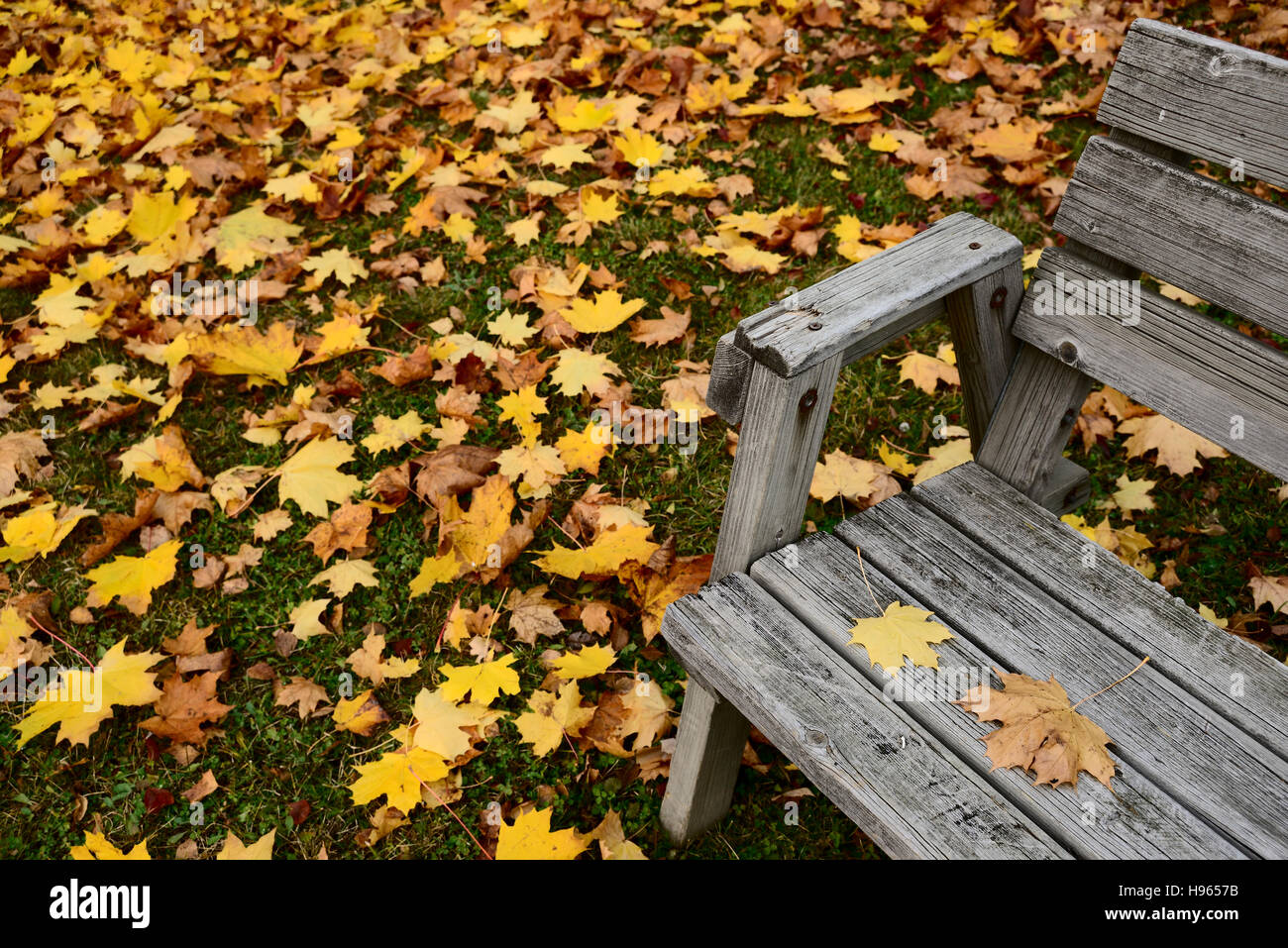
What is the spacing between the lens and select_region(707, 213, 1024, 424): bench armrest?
141cm

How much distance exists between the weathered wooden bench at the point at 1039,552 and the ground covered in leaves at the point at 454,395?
642 mm

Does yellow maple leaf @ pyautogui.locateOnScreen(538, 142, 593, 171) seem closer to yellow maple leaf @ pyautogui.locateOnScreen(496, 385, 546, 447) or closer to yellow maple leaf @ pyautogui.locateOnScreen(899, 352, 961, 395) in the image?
yellow maple leaf @ pyautogui.locateOnScreen(496, 385, 546, 447)

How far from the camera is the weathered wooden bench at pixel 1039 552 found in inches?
51.0

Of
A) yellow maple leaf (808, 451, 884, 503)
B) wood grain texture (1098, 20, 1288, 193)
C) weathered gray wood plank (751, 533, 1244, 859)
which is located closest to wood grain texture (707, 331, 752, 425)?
weathered gray wood plank (751, 533, 1244, 859)

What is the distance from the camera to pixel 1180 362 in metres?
1.57

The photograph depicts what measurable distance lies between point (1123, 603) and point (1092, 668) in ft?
0.51

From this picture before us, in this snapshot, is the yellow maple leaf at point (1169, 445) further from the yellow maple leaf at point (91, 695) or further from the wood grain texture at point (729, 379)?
the yellow maple leaf at point (91, 695)

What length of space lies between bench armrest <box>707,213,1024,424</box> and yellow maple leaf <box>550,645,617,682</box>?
2.63 feet

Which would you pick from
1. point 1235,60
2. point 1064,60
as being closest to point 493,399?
point 1235,60

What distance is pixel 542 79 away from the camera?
13.3 ft

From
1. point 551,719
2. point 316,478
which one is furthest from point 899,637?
point 316,478

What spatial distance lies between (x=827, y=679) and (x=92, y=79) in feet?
15.2

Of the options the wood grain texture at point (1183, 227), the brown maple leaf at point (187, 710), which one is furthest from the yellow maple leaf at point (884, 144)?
the brown maple leaf at point (187, 710)
